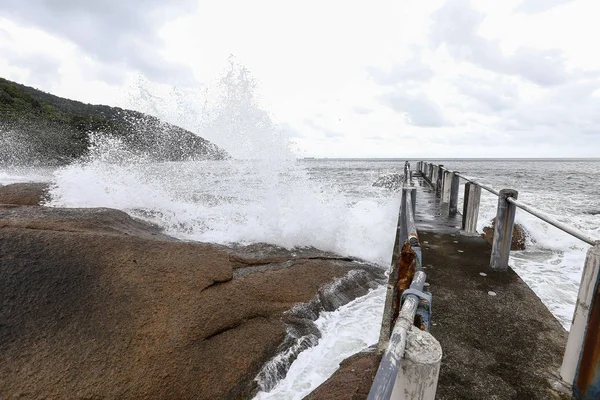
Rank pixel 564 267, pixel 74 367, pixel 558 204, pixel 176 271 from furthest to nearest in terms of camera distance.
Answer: pixel 558 204, pixel 564 267, pixel 176 271, pixel 74 367

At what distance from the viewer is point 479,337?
2742 mm

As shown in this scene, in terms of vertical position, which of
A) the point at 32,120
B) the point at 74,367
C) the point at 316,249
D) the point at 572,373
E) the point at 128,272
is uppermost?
the point at 32,120

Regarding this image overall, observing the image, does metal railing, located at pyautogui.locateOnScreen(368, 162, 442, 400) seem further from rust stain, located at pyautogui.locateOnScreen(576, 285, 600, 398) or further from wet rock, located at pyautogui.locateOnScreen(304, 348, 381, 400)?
wet rock, located at pyautogui.locateOnScreen(304, 348, 381, 400)

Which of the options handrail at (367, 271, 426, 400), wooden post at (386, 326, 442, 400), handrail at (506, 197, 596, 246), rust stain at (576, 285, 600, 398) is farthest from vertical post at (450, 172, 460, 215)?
wooden post at (386, 326, 442, 400)

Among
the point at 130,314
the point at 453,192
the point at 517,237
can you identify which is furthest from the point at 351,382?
the point at 517,237

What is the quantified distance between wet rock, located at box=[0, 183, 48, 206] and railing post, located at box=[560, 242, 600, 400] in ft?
27.3

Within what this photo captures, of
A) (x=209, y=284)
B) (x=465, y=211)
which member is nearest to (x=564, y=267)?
(x=465, y=211)

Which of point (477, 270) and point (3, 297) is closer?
point (3, 297)

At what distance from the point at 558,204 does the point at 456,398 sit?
1820 centimetres

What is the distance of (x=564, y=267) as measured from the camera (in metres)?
6.23

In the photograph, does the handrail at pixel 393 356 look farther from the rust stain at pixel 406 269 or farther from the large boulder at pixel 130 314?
the large boulder at pixel 130 314

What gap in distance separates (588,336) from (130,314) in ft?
11.8

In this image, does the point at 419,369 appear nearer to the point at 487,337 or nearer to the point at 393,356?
the point at 393,356

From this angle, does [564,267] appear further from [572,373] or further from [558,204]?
[558,204]
